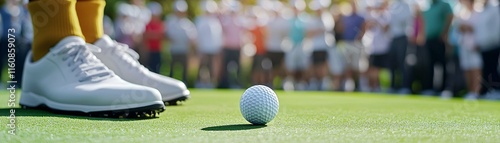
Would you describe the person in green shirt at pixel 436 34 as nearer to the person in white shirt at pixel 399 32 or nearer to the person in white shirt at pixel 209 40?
the person in white shirt at pixel 399 32

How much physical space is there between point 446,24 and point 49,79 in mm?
7786

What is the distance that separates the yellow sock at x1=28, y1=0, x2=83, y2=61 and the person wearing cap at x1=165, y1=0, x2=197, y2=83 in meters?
9.53

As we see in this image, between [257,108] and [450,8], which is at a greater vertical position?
[450,8]

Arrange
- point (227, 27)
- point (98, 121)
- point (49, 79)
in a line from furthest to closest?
point (227, 27)
point (49, 79)
point (98, 121)

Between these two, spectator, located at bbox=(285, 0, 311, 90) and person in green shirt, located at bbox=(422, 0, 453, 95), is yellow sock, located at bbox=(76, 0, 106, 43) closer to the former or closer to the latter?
person in green shirt, located at bbox=(422, 0, 453, 95)

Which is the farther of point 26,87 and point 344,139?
point 26,87

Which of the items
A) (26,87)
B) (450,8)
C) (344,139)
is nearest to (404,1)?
(450,8)

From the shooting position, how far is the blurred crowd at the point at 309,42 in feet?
38.5

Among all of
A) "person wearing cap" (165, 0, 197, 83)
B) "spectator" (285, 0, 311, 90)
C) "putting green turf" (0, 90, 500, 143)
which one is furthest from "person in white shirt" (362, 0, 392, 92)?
"putting green turf" (0, 90, 500, 143)

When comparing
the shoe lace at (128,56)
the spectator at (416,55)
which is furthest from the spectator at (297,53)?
the shoe lace at (128,56)

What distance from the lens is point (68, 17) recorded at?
4.65 metres

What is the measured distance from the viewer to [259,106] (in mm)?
4023

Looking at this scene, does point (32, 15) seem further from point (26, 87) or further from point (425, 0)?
point (425, 0)

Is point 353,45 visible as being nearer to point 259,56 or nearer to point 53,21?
point 259,56
